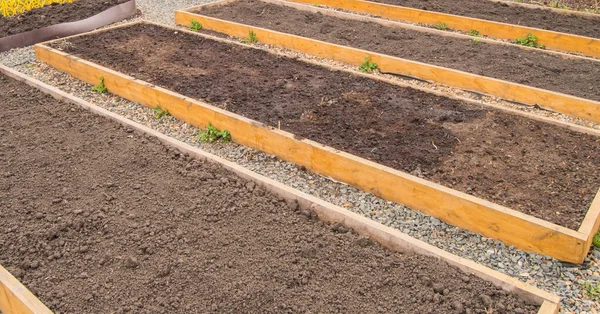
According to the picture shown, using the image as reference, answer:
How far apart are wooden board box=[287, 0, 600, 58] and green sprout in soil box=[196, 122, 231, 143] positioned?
4918mm

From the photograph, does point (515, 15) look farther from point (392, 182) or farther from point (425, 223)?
point (425, 223)

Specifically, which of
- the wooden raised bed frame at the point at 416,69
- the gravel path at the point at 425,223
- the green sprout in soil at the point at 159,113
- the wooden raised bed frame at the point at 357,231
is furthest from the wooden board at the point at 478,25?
the wooden raised bed frame at the point at 357,231

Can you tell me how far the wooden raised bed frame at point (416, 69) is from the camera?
5.82m

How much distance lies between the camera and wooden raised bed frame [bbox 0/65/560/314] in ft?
10.2

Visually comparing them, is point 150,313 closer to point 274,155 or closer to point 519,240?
point 274,155

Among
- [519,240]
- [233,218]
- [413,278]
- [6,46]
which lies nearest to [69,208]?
[233,218]

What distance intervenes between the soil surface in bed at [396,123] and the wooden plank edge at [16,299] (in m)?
2.75

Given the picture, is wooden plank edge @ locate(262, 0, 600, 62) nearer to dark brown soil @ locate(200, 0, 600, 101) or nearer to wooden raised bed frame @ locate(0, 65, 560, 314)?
dark brown soil @ locate(200, 0, 600, 101)

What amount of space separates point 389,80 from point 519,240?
2.90 meters

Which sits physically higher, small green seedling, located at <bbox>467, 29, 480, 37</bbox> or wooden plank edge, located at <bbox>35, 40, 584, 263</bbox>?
small green seedling, located at <bbox>467, 29, 480, 37</bbox>

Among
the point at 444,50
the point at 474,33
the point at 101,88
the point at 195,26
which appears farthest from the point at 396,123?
the point at 195,26

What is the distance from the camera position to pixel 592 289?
3.49 m

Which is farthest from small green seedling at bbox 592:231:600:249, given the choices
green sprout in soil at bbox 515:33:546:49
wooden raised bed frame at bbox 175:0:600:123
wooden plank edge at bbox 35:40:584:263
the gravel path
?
green sprout in soil at bbox 515:33:546:49

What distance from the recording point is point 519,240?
3816 millimetres
